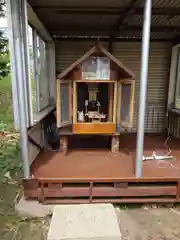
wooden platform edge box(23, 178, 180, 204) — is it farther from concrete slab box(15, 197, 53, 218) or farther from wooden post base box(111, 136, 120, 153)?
wooden post base box(111, 136, 120, 153)

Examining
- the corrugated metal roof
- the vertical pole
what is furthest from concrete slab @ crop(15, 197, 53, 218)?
the corrugated metal roof

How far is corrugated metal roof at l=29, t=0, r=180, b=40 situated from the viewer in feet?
11.5

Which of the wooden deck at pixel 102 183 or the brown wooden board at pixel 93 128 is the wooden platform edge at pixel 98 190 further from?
the brown wooden board at pixel 93 128

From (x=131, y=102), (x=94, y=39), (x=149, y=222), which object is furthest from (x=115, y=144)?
(x=94, y=39)

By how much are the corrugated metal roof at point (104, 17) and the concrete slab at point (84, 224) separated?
119 inches

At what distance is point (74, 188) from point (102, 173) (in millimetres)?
471

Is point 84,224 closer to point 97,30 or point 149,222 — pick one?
point 149,222

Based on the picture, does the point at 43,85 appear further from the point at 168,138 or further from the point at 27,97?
the point at 168,138

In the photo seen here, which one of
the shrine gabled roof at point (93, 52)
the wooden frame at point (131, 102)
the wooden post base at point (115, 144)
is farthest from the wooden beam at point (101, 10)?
the wooden post base at point (115, 144)

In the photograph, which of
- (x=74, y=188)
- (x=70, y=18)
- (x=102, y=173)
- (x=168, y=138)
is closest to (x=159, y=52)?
(x=168, y=138)

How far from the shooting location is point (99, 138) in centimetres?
516

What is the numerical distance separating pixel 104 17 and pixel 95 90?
150 cm

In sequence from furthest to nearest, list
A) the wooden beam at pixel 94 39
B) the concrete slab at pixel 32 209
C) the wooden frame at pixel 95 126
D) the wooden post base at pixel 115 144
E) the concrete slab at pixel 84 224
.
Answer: the wooden beam at pixel 94 39 → the wooden post base at pixel 115 144 → the wooden frame at pixel 95 126 → the concrete slab at pixel 32 209 → the concrete slab at pixel 84 224

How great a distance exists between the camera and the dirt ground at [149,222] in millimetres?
2529
